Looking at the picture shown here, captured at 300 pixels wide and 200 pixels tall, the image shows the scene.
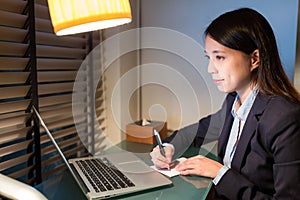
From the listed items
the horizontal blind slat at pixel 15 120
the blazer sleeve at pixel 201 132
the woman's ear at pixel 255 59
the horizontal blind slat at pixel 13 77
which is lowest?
the blazer sleeve at pixel 201 132

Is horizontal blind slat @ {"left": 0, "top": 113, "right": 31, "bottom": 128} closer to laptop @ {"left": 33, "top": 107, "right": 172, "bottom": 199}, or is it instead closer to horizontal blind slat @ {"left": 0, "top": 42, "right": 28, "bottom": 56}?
laptop @ {"left": 33, "top": 107, "right": 172, "bottom": 199}

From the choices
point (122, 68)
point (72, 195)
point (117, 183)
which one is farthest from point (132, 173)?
point (122, 68)

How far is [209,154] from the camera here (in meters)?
1.51

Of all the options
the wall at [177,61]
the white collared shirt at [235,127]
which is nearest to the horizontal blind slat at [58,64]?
the wall at [177,61]

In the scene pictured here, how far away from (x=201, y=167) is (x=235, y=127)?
0.75 ft

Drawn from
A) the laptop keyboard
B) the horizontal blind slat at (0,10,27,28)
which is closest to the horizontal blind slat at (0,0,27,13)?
the horizontal blind slat at (0,10,27,28)

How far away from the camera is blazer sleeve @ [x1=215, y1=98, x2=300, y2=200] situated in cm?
83

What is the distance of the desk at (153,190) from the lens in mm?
953

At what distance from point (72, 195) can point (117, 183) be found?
0.16 meters

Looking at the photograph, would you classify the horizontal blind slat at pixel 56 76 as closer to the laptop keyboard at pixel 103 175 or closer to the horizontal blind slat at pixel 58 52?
the horizontal blind slat at pixel 58 52

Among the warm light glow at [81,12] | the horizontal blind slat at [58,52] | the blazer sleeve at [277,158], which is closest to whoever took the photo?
the warm light glow at [81,12]

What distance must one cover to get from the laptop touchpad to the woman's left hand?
0.49 feet

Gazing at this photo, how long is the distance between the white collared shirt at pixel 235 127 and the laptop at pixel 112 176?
0.73ft

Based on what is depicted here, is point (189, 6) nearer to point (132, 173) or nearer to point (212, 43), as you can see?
point (212, 43)
